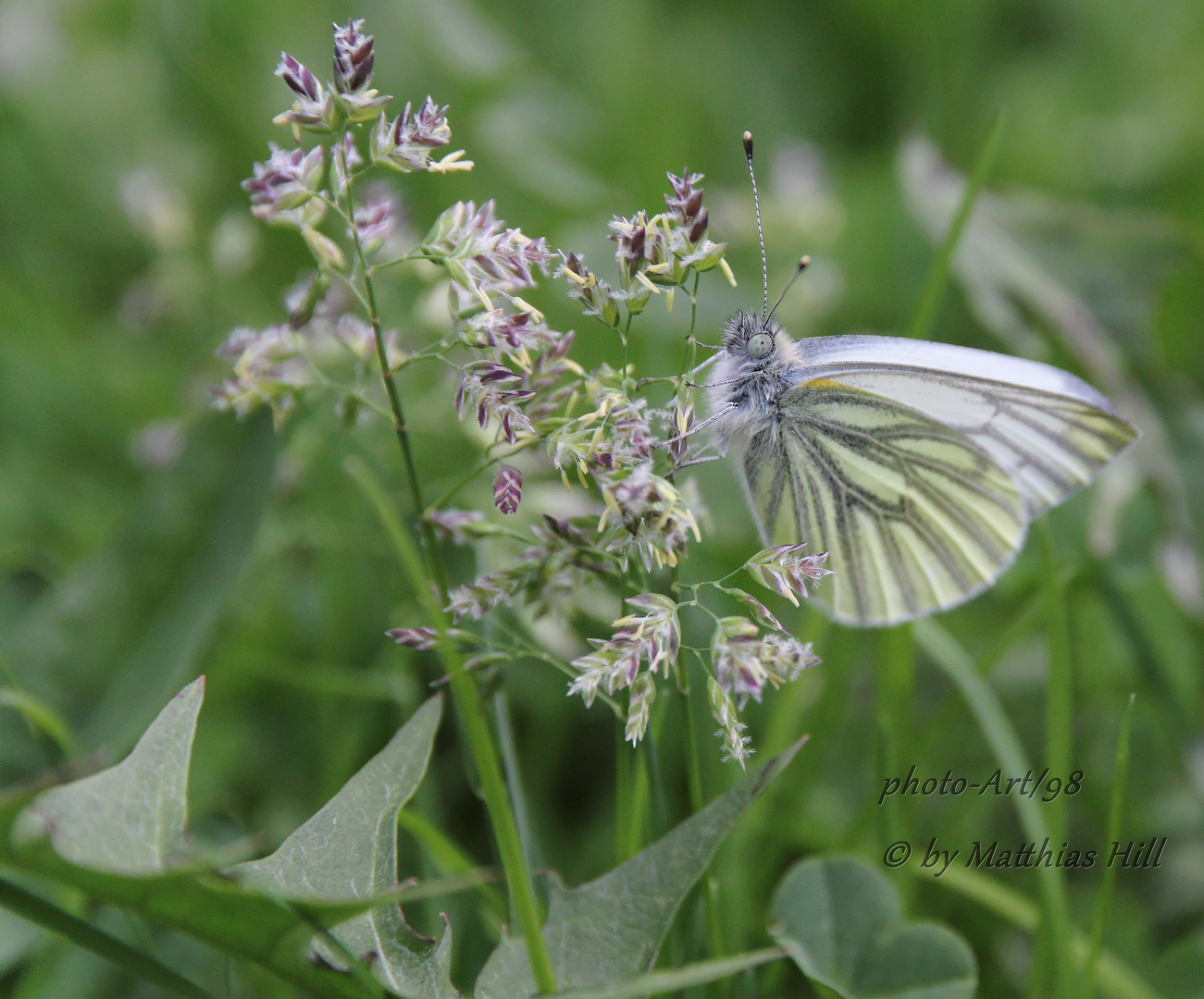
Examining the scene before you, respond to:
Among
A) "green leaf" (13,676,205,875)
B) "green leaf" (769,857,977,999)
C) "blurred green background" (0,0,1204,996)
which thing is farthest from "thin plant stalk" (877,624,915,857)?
"green leaf" (13,676,205,875)

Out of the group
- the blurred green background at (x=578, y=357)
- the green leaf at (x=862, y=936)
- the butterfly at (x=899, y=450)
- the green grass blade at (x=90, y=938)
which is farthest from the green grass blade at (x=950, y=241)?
the green grass blade at (x=90, y=938)

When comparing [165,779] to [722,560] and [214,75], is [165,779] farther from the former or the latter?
[214,75]

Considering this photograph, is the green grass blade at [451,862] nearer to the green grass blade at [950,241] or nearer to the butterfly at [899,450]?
the butterfly at [899,450]

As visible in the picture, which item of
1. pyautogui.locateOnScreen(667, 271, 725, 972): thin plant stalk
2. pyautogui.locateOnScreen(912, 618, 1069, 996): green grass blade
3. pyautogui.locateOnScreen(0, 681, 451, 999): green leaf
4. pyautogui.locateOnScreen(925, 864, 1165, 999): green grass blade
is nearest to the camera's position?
pyautogui.locateOnScreen(0, 681, 451, 999): green leaf

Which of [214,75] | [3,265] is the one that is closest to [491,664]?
[3,265]

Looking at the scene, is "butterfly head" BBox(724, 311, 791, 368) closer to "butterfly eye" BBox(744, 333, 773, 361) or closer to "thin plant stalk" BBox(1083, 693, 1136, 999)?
"butterfly eye" BBox(744, 333, 773, 361)

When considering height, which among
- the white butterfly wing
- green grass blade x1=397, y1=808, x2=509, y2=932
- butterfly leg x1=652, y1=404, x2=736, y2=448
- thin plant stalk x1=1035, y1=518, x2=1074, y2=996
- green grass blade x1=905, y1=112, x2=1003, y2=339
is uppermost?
green grass blade x1=905, y1=112, x2=1003, y2=339

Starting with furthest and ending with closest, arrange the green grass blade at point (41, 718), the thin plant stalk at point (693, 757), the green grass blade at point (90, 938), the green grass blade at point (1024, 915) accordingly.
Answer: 1. the green grass blade at point (1024, 915)
2. the green grass blade at point (41, 718)
3. the thin plant stalk at point (693, 757)
4. the green grass blade at point (90, 938)

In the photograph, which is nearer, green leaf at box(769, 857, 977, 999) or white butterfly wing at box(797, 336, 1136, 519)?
green leaf at box(769, 857, 977, 999)
